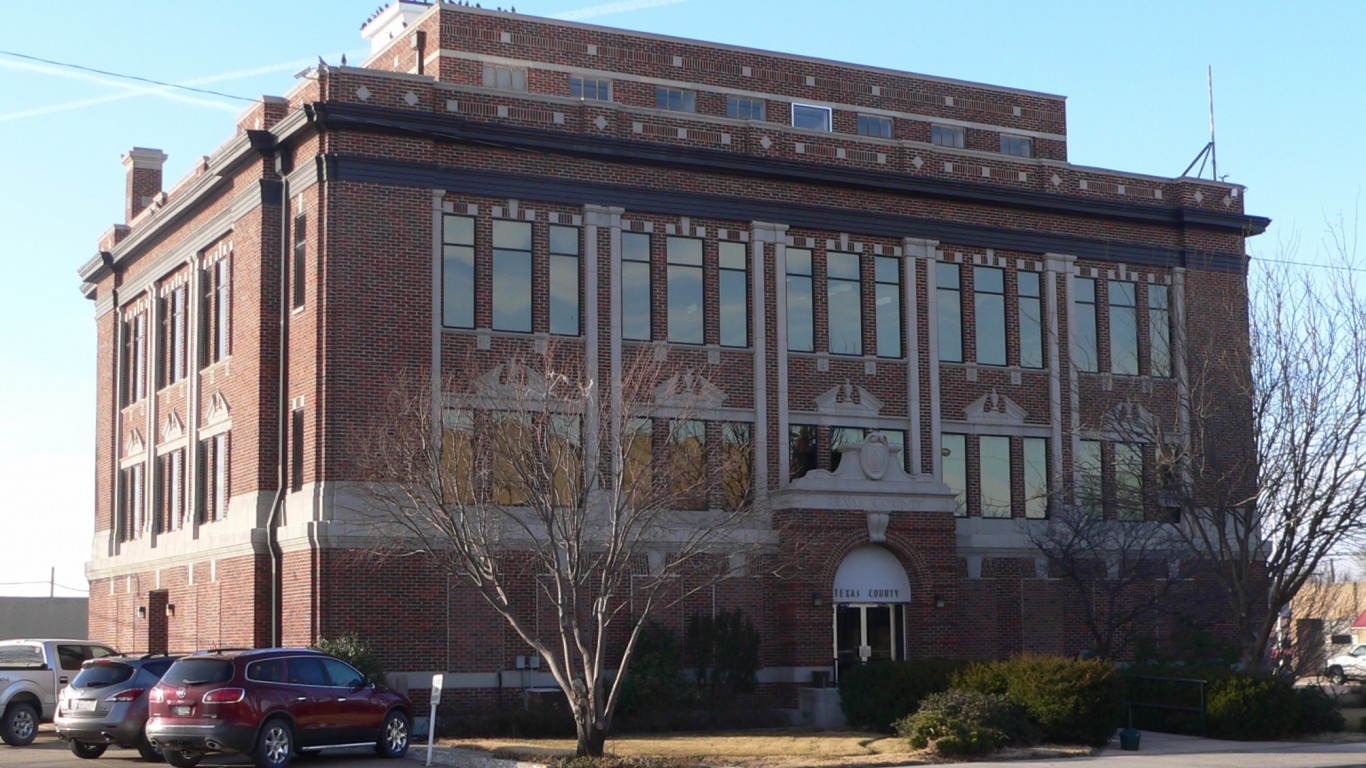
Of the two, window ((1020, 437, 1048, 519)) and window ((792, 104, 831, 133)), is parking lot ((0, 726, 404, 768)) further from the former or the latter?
window ((792, 104, 831, 133))

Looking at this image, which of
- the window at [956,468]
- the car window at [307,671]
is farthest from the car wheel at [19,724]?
the window at [956,468]

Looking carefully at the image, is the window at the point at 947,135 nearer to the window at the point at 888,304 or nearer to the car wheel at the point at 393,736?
the window at the point at 888,304

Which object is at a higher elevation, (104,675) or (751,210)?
(751,210)

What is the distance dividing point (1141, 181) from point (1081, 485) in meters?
8.19

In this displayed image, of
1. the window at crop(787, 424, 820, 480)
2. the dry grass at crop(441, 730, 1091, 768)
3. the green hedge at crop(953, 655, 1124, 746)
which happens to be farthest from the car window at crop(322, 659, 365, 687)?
the window at crop(787, 424, 820, 480)

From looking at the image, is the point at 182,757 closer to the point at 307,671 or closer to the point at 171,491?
the point at 307,671

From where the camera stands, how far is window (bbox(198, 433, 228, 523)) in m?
37.8

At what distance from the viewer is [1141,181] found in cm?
4247

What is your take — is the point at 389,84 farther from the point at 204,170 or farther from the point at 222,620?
the point at 222,620

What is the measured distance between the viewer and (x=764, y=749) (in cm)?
2845

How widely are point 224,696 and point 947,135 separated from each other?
28405 millimetres

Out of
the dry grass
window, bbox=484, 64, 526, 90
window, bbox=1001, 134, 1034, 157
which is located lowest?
the dry grass

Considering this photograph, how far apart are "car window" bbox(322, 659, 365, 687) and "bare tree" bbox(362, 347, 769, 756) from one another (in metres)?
2.40

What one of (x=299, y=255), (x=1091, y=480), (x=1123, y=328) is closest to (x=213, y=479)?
(x=299, y=255)
